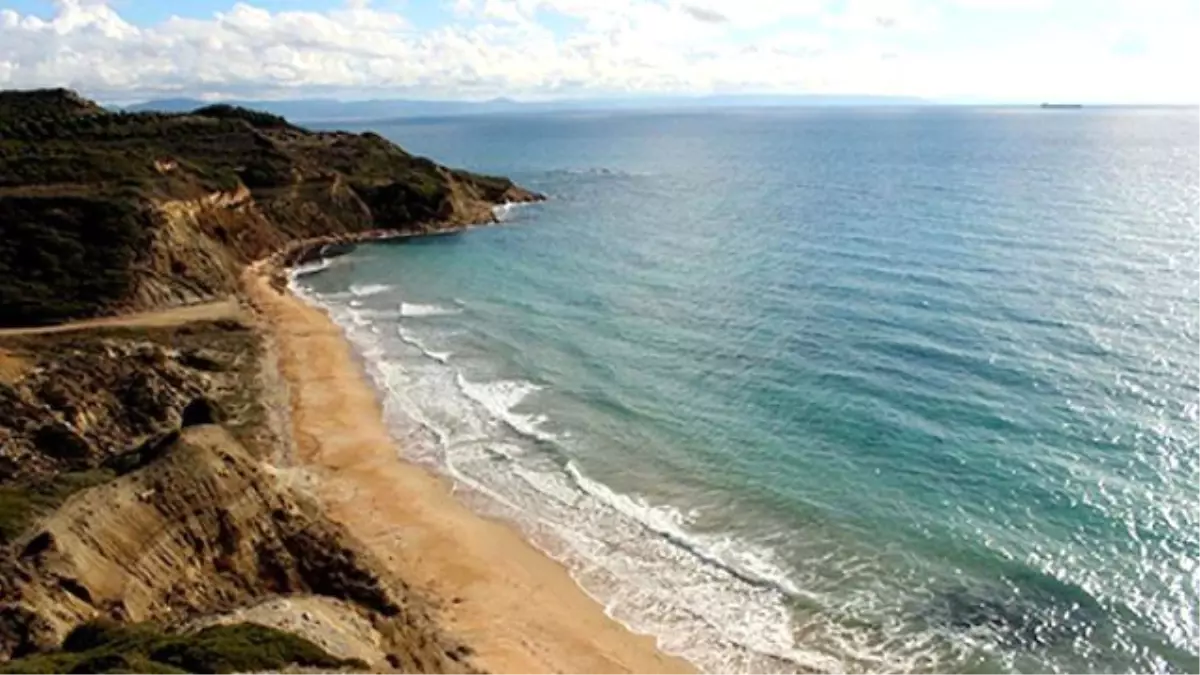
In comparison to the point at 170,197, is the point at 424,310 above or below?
below

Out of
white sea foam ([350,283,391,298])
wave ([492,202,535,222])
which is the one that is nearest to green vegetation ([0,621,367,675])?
white sea foam ([350,283,391,298])

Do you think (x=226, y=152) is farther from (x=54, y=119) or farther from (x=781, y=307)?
(x=781, y=307)

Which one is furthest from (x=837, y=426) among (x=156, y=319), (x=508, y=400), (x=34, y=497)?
(x=156, y=319)

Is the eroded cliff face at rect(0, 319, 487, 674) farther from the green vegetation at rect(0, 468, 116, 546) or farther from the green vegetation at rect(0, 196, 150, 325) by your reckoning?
the green vegetation at rect(0, 196, 150, 325)

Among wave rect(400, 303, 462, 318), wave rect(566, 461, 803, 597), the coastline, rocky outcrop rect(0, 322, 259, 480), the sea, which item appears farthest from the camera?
wave rect(400, 303, 462, 318)

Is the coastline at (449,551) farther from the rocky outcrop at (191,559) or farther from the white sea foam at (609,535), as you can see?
the rocky outcrop at (191,559)

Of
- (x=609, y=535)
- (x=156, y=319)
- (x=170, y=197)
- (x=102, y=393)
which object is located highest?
(x=170, y=197)

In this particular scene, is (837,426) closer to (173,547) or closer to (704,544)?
(704,544)
